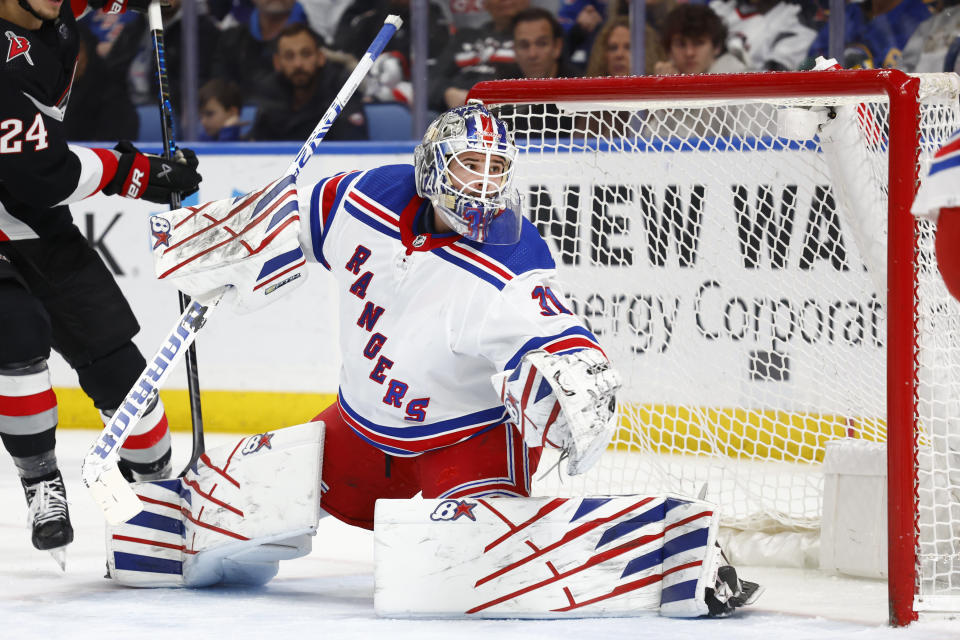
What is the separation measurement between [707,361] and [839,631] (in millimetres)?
1457

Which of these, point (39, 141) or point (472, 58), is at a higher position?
point (472, 58)

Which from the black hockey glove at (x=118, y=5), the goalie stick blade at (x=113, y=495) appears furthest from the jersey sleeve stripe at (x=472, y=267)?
the black hockey glove at (x=118, y=5)

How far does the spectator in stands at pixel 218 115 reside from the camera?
511 cm

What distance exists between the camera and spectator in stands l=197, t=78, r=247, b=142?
5.11m

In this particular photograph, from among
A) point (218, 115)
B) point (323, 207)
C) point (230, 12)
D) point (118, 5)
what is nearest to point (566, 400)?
point (323, 207)

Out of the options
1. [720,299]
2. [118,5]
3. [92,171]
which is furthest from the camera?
[720,299]

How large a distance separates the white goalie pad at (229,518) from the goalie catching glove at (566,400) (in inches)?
16.6

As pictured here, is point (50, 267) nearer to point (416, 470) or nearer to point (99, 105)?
point (416, 470)

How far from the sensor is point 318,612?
90.5 inches

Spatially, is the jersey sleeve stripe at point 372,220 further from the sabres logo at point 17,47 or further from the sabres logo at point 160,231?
the sabres logo at point 17,47

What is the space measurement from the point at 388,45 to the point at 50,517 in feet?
8.89

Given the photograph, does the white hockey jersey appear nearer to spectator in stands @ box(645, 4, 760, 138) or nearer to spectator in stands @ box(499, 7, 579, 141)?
spectator in stands @ box(645, 4, 760, 138)

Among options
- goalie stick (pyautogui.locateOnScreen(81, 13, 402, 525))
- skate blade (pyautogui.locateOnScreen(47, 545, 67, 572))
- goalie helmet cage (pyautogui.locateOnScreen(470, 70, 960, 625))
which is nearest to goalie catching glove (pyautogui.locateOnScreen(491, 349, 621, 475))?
goalie stick (pyautogui.locateOnScreen(81, 13, 402, 525))

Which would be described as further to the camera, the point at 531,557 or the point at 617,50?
the point at 617,50
